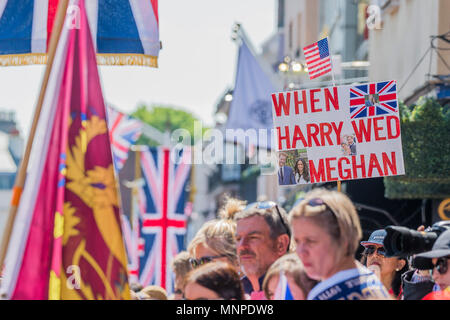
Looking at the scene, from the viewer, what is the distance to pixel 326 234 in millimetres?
4785

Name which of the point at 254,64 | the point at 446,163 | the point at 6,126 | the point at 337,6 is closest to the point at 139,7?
the point at 446,163

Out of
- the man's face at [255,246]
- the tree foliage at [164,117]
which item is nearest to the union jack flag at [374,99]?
the man's face at [255,246]

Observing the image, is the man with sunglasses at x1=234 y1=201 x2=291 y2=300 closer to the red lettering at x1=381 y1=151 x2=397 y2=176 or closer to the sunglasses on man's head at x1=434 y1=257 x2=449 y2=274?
the sunglasses on man's head at x1=434 y1=257 x2=449 y2=274

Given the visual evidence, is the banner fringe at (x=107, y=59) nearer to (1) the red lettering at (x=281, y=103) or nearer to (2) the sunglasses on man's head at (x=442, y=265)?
(1) the red lettering at (x=281, y=103)

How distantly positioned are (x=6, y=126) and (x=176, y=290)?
86.9m

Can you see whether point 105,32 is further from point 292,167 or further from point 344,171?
point 344,171

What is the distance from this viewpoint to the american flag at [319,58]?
9979 mm

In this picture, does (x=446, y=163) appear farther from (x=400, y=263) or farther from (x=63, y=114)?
(x=63, y=114)

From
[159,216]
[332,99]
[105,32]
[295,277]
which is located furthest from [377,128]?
[159,216]

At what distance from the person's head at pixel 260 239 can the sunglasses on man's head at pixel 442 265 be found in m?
1.28

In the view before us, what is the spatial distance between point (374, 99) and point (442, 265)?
2669mm

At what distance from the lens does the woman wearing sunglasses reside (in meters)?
4.75

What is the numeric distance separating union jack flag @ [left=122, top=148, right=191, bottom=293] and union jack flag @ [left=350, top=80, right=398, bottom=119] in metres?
11.6
